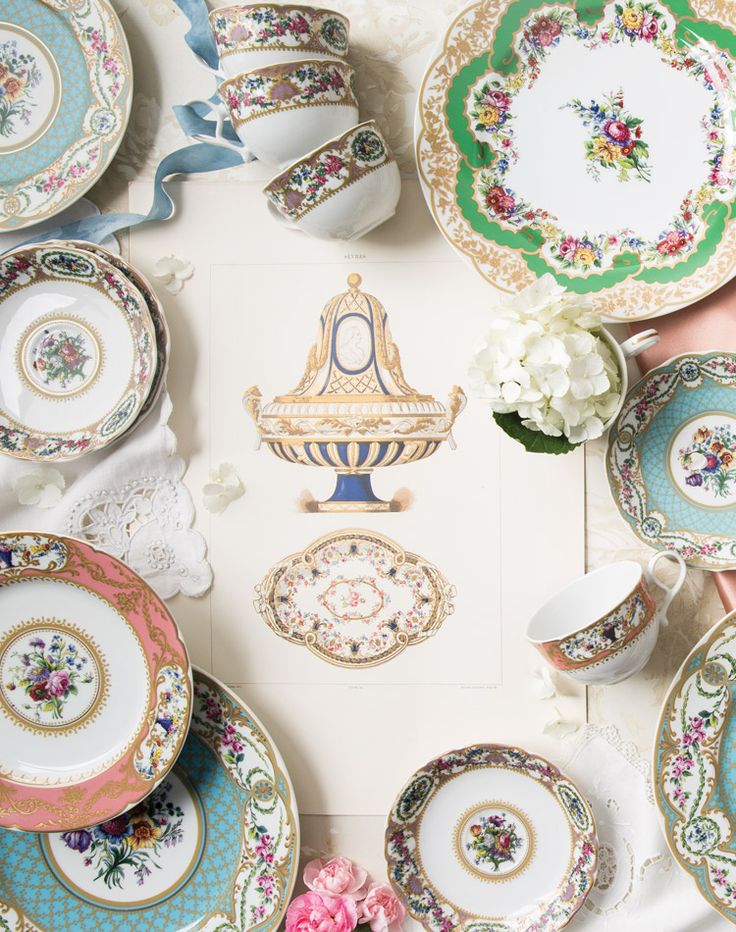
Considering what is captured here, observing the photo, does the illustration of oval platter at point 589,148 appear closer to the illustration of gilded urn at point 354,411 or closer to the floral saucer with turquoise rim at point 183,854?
the illustration of gilded urn at point 354,411

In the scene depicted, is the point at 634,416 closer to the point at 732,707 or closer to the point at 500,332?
the point at 500,332

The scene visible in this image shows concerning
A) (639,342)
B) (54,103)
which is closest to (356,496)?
(639,342)

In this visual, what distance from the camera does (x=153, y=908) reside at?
1.03 metres

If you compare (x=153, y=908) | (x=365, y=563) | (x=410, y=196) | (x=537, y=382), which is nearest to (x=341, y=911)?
(x=153, y=908)

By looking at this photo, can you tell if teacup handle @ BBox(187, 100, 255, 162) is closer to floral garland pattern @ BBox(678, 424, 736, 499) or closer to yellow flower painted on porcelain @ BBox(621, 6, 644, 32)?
yellow flower painted on porcelain @ BBox(621, 6, 644, 32)

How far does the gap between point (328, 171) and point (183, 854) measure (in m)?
0.83

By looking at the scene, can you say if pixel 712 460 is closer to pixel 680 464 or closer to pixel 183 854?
pixel 680 464

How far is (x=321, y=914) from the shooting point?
962 mm

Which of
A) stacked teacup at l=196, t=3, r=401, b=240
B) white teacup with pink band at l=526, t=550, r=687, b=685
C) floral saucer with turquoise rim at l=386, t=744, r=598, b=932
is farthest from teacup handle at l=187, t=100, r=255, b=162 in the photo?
floral saucer with turquoise rim at l=386, t=744, r=598, b=932

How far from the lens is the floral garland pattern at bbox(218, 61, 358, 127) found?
0.89 meters

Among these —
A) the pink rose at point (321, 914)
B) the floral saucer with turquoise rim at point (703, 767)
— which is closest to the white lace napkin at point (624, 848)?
the floral saucer with turquoise rim at point (703, 767)

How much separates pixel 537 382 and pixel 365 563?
31 cm

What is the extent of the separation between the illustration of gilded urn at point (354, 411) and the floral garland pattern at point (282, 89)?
21 cm

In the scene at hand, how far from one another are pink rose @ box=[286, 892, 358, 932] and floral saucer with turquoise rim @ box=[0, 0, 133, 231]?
880 mm
